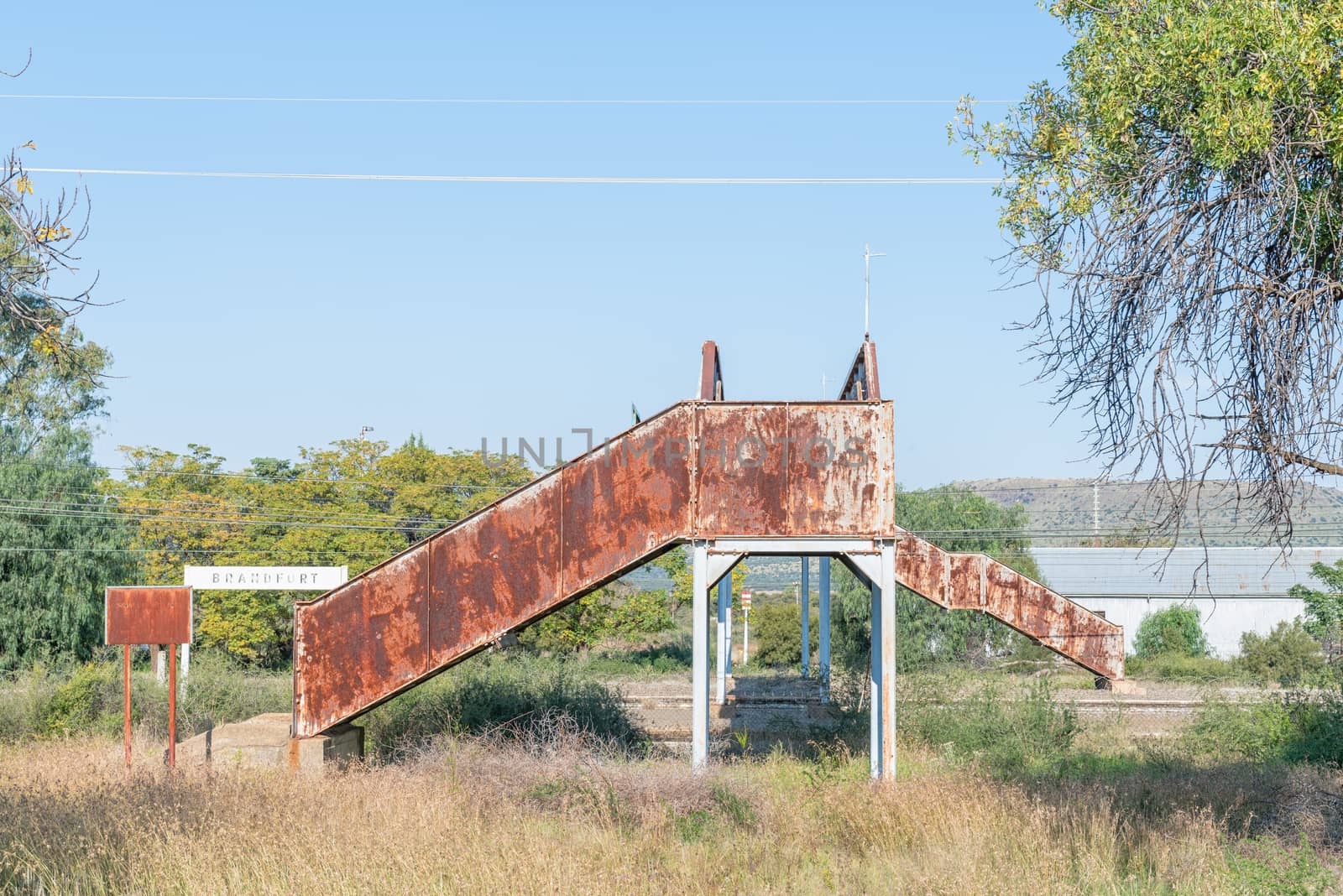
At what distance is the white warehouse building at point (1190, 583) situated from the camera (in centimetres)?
4409

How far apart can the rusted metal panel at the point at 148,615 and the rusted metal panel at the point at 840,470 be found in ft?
25.3

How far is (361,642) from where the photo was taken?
1468 centimetres

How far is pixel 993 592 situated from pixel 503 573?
40.0 feet

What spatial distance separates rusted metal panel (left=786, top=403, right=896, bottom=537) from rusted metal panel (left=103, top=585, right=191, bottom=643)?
303 inches

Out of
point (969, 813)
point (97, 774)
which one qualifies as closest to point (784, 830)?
point (969, 813)

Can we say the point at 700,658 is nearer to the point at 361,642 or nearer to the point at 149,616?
the point at 361,642

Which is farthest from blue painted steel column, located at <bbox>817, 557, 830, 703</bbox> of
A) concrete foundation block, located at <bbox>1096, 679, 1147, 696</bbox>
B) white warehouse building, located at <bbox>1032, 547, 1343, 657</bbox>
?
white warehouse building, located at <bbox>1032, 547, 1343, 657</bbox>

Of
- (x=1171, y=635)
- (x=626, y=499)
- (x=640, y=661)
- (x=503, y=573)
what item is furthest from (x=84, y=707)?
(x=1171, y=635)

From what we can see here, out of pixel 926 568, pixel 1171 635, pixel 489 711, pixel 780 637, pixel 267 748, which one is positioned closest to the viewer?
pixel 267 748

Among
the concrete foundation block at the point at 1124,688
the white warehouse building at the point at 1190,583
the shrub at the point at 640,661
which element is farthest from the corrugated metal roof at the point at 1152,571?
the concrete foundation block at the point at 1124,688

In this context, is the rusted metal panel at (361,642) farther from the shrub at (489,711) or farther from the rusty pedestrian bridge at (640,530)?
the shrub at (489,711)

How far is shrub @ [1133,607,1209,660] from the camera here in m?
40.7

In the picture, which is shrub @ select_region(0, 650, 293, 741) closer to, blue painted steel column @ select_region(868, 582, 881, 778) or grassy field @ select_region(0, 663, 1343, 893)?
grassy field @ select_region(0, 663, 1343, 893)

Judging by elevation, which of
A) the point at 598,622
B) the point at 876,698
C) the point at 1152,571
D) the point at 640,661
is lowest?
the point at 640,661
